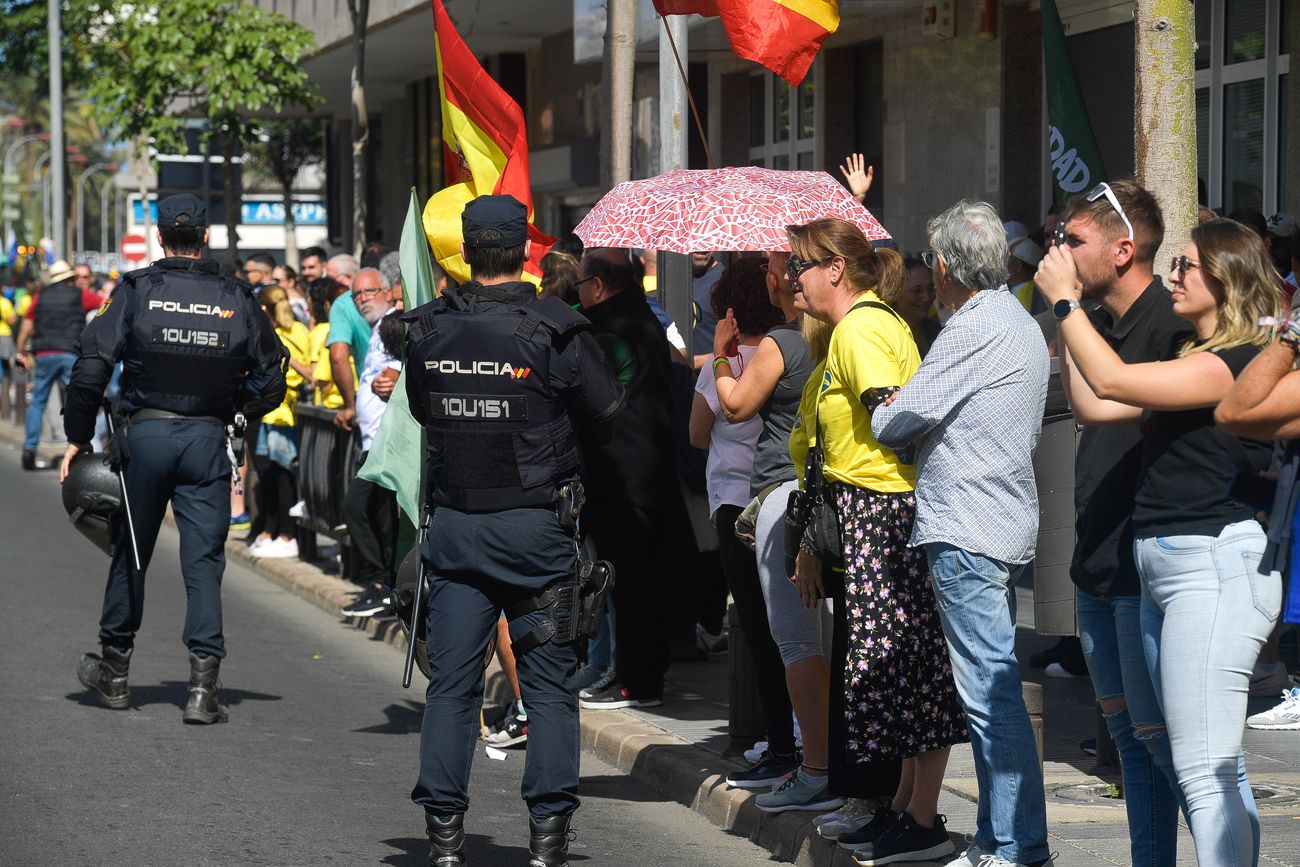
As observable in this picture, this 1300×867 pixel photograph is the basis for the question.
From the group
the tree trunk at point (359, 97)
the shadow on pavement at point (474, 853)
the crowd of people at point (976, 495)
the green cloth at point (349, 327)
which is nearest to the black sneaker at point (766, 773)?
the crowd of people at point (976, 495)

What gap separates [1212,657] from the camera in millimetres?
4316

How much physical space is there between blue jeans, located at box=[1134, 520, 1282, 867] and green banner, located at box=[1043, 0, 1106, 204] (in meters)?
3.50

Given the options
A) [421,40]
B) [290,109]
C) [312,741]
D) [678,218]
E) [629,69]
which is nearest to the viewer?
[678,218]

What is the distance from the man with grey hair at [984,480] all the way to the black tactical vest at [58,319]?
1632cm

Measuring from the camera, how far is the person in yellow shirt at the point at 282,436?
501 inches

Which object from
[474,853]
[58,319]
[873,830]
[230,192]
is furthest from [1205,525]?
[230,192]

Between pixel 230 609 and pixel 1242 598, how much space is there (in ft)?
27.1

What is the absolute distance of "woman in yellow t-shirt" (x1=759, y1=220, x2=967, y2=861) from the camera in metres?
5.45

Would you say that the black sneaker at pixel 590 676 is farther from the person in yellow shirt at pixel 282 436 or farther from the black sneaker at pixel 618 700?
the person in yellow shirt at pixel 282 436

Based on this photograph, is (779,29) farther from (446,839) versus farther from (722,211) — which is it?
(446,839)

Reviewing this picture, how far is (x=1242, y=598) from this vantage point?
14.1 ft

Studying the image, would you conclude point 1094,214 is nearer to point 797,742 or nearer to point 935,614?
point 935,614

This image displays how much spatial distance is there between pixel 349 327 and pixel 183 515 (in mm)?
3036

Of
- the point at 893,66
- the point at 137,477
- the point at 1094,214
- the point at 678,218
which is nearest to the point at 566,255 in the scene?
the point at 678,218
